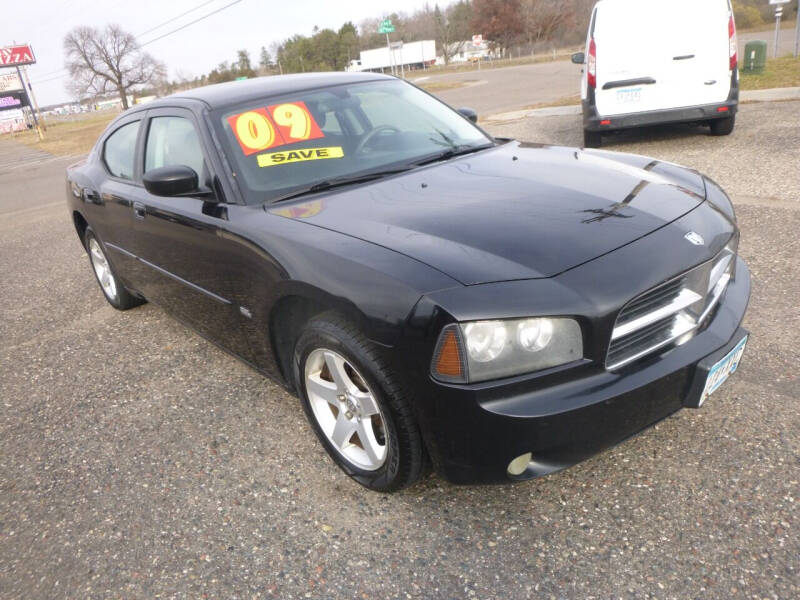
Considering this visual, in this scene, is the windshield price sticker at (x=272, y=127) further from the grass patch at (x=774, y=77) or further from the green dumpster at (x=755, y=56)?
the green dumpster at (x=755, y=56)

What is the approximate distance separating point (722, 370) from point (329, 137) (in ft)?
6.61

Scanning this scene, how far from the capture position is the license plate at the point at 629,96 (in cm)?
806

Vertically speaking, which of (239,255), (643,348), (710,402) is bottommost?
(710,402)

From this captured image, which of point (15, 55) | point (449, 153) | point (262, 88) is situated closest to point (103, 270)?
point (262, 88)

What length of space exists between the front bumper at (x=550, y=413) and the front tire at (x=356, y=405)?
129 millimetres

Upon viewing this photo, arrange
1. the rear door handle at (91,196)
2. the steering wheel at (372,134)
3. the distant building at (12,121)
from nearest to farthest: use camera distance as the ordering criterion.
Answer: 1. the steering wheel at (372,134)
2. the rear door handle at (91,196)
3. the distant building at (12,121)

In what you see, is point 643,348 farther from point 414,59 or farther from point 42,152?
point 414,59

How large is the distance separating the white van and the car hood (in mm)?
5536

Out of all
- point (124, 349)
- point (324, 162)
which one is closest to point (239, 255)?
point (324, 162)

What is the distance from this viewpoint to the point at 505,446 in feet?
6.38

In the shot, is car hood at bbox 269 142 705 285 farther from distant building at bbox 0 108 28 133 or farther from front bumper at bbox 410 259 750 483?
distant building at bbox 0 108 28 133

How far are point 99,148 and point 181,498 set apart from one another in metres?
3.14

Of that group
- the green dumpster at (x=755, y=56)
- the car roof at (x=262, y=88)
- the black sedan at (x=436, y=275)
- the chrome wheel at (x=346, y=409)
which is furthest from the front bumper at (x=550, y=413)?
the green dumpster at (x=755, y=56)

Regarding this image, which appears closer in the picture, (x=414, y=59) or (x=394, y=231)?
(x=394, y=231)
